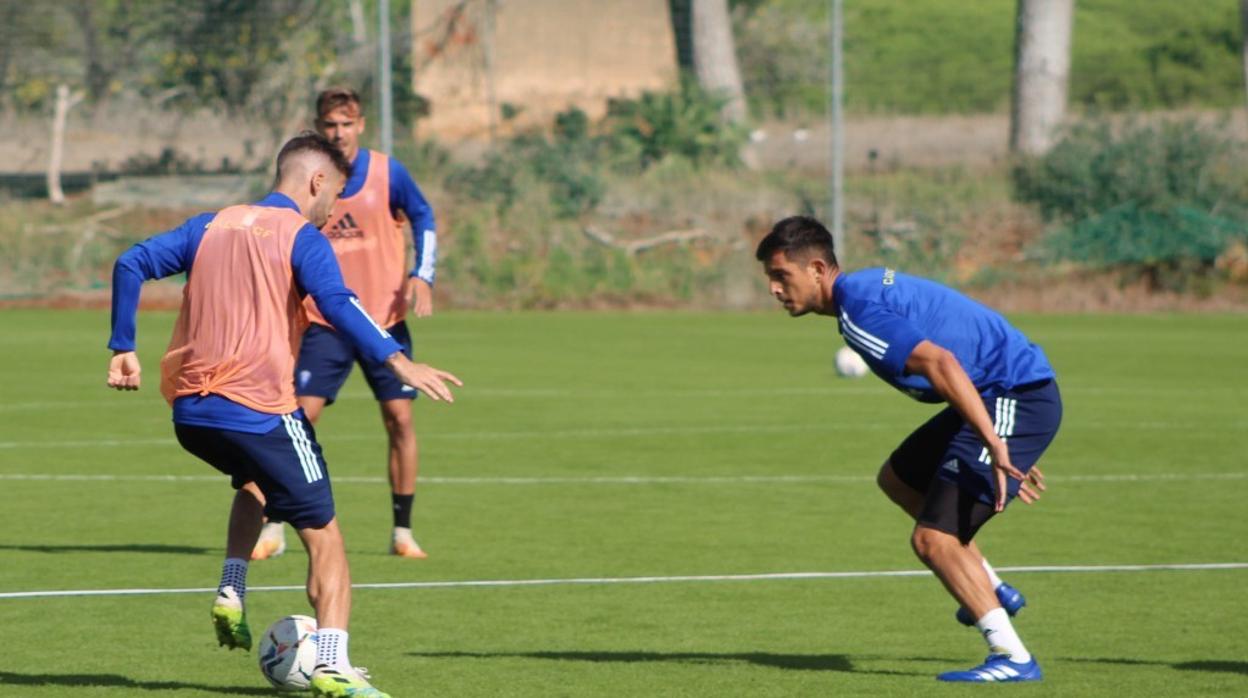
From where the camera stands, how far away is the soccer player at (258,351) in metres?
6.86

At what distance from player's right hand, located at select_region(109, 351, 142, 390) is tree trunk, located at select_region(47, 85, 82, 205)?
23.0 m

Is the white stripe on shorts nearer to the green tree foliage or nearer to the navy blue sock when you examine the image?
the navy blue sock

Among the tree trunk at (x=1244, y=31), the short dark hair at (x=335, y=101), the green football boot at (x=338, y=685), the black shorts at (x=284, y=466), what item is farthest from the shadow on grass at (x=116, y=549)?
the tree trunk at (x=1244, y=31)

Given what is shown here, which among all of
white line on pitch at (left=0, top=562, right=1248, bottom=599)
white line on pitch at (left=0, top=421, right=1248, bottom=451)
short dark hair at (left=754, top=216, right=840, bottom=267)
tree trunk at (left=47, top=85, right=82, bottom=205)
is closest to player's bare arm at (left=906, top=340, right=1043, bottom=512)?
short dark hair at (left=754, top=216, right=840, bottom=267)

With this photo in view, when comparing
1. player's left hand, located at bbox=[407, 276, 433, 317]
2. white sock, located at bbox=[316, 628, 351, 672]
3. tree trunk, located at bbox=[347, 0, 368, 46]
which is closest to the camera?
white sock, located at bbox=[316, 628, 351, 672]

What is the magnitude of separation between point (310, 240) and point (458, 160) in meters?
23.3

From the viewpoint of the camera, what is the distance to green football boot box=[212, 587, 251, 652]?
724 cm

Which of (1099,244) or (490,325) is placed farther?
(1099,244)

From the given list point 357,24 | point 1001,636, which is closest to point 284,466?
point 1001,636

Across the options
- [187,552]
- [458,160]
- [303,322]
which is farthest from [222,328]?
[458,160]

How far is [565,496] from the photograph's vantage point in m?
12.5

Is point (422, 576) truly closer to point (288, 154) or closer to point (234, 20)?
point (288, 154)

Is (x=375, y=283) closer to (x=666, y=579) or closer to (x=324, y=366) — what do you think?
(x=324, y=366)

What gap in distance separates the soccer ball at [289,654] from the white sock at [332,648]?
25 cm
